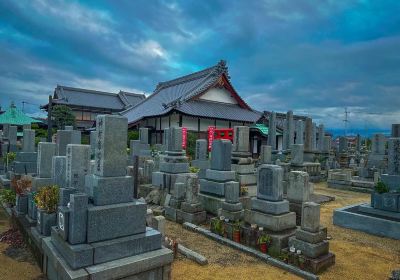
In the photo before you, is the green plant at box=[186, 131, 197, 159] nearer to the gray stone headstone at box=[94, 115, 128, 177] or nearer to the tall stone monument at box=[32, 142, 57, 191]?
the tall stone monument at box=[32, 142, 57, 191]

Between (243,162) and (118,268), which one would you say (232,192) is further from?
(118,268)

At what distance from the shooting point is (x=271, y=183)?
7.29m

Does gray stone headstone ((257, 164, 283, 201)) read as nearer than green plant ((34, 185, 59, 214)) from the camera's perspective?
No

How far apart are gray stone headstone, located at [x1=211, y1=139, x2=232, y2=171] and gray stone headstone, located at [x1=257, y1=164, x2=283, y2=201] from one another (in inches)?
88.2

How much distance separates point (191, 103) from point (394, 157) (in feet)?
Answer: 67.2

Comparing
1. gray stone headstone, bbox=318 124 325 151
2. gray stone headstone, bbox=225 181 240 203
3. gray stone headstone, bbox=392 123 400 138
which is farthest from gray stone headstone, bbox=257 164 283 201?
gray stone headstone, bbox=318 124 325 151

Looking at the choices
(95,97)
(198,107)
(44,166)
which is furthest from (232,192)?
(95,97)

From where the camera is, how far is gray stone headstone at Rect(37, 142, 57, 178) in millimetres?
7797

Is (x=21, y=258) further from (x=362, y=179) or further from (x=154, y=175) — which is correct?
(x=362, y=179)

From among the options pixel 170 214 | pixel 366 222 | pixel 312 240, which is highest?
pixel 312 240

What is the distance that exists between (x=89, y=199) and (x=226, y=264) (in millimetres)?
3127

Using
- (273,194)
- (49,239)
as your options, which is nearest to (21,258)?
(49,239)

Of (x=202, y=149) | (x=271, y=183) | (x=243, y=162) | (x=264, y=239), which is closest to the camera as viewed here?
(x=264, y=239)

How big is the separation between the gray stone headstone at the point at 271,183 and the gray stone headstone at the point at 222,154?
2.24m
